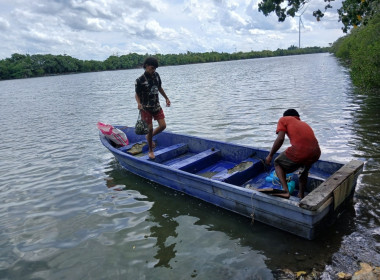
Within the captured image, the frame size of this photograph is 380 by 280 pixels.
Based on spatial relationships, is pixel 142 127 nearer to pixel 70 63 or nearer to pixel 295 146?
pixel 295 146

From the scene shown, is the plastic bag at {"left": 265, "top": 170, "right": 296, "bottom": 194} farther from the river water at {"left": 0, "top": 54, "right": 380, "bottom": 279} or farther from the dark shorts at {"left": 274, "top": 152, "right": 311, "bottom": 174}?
the river water at {"left": 0, "top": 54, "right": 380, "bottom": 279}

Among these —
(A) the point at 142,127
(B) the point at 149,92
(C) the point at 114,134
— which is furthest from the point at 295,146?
(C) the point at 114,134

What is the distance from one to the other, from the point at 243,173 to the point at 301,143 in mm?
1633

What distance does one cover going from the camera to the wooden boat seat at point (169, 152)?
7617mm

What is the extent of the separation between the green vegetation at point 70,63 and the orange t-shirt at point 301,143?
110545 millimetres

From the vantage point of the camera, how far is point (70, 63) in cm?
11281

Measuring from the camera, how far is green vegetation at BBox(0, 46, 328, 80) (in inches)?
3935

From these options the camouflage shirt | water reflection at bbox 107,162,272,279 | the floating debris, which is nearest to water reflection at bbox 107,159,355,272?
water reflection at bbox 107,162,272,279

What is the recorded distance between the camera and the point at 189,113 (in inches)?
643

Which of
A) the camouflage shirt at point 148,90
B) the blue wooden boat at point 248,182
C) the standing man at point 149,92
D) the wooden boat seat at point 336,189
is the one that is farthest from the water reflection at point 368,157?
the camouflage shirt at point 148,90

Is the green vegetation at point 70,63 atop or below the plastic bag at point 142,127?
atop

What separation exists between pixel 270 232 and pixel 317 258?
884 millimetres

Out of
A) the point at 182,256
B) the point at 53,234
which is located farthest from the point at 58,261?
the point at 182,256

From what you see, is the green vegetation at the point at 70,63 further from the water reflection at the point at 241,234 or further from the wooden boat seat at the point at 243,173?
the wooden boat seat at the point at 243,173
